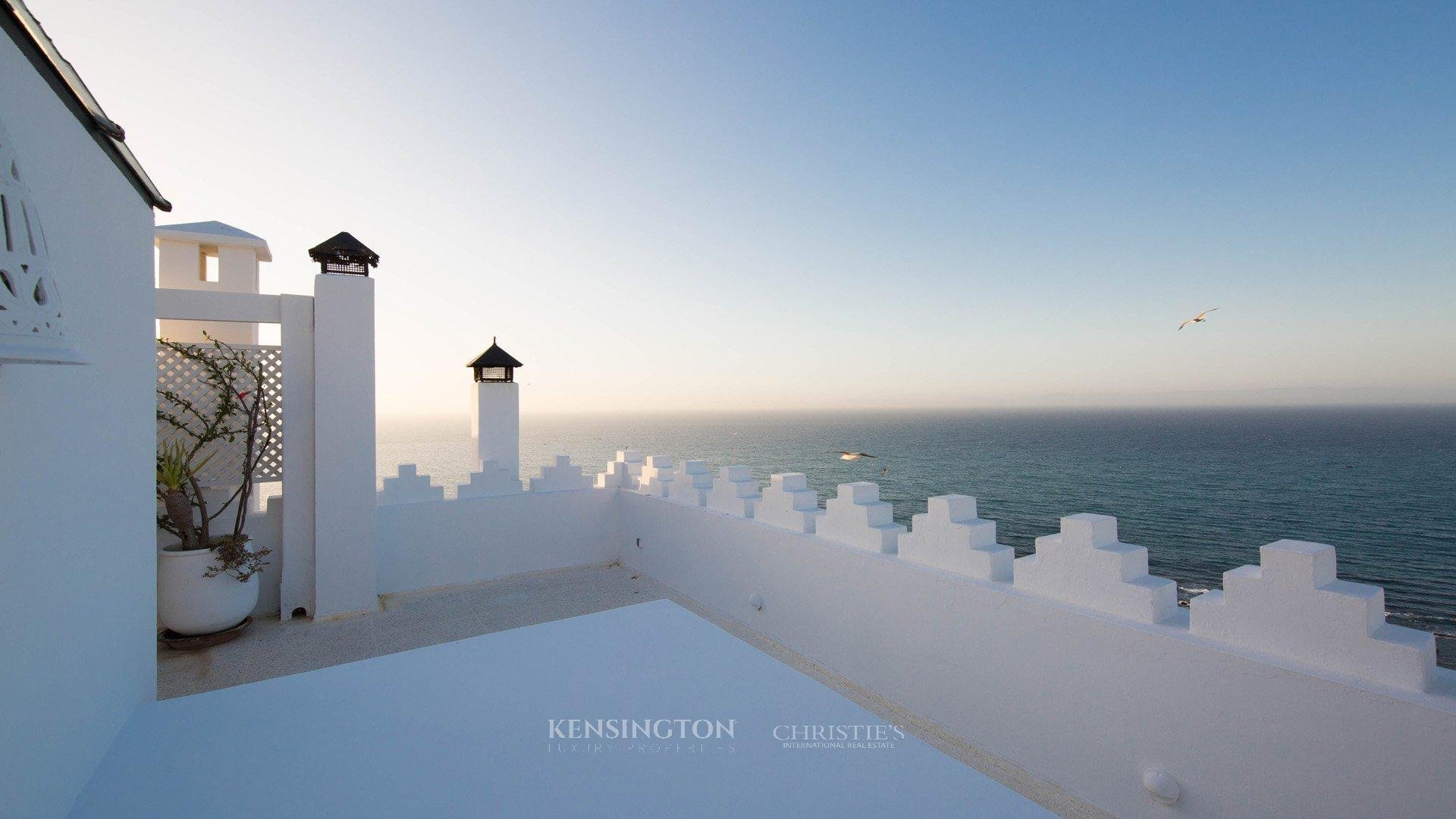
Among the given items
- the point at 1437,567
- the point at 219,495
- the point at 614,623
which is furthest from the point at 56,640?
the point at 1437,567

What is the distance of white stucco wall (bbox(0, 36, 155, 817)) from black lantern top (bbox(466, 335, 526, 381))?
4.19 m

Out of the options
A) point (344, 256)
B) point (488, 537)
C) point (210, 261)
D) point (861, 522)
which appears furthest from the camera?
point (210, 261)

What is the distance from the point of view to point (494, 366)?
6.36m

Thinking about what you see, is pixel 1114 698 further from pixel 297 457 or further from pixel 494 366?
pixel 494 366

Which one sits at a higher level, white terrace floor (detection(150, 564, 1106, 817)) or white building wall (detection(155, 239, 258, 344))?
white building wall (detection(155, 239, 258, 344))

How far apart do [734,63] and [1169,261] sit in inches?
861

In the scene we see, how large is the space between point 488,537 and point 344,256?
260 centimetres

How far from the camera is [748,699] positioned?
157cm

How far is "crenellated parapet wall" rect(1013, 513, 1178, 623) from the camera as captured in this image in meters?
2.18

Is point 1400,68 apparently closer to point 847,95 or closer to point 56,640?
point 847,95

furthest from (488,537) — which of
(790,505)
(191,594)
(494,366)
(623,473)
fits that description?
(790,505)

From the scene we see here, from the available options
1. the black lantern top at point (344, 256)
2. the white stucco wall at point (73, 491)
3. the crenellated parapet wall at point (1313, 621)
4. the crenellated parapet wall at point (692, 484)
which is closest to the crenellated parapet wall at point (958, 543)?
the crenellated parapet wall at point (1313, 621)

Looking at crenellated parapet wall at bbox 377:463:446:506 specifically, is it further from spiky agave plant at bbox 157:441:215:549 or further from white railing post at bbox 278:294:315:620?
spiky agave plant at bbox 157:441:215:549

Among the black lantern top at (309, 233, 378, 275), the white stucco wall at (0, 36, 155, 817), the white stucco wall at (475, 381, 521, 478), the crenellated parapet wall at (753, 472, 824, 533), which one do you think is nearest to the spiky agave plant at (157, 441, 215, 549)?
the black lantern top at (309, 233, 378, 275)
